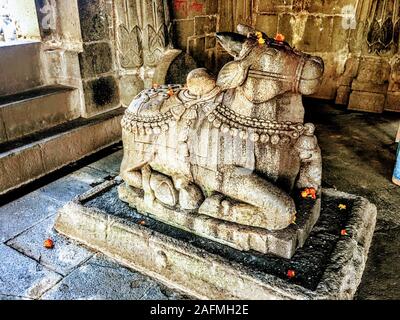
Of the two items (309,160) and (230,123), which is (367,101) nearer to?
(309,160)

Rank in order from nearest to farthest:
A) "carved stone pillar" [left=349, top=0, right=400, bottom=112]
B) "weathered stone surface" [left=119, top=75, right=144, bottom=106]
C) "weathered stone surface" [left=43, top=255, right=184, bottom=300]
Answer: "weathered stone surface" [left=43, top=255, right=184, bottom=300], "weathered stone surface" [left=119, top=75, right=144, bottom=106], "carved stone pillar" [left=349, top=0, right=400, bottom=112]

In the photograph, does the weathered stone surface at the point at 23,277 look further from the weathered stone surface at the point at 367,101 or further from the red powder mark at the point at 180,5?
the weathered stone surface at the point at 367,101

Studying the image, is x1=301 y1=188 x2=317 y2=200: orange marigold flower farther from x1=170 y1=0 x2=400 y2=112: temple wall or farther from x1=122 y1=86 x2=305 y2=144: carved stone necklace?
x1=170 y1=0 x2=400 y2=112: temple wall

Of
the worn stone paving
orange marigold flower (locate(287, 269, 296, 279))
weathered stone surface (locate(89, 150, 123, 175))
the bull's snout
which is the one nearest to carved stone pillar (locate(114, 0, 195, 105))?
weathered stone surface (locate(89, 150, 123, 175))

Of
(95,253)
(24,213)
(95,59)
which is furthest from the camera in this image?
(95,59)

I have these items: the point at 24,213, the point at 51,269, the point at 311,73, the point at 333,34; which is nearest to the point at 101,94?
the point at 24,213

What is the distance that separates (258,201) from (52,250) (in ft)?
5.32

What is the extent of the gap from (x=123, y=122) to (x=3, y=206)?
1.62 meters

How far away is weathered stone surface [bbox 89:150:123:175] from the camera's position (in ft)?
13.8

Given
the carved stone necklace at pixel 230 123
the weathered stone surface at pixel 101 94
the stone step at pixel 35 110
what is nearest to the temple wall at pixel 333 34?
the weathered stone surface at pixel 101 94

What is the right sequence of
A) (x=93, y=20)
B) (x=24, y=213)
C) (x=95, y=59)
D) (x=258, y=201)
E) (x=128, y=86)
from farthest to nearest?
(x=128, y=86), (x=95, y=59), (x=93, y=20), (x=24, y=213), (x=258, y=201)

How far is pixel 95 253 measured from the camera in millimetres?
2748

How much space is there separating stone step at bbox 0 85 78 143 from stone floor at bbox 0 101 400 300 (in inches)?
28.9

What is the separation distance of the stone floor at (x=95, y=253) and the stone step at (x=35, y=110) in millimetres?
733
